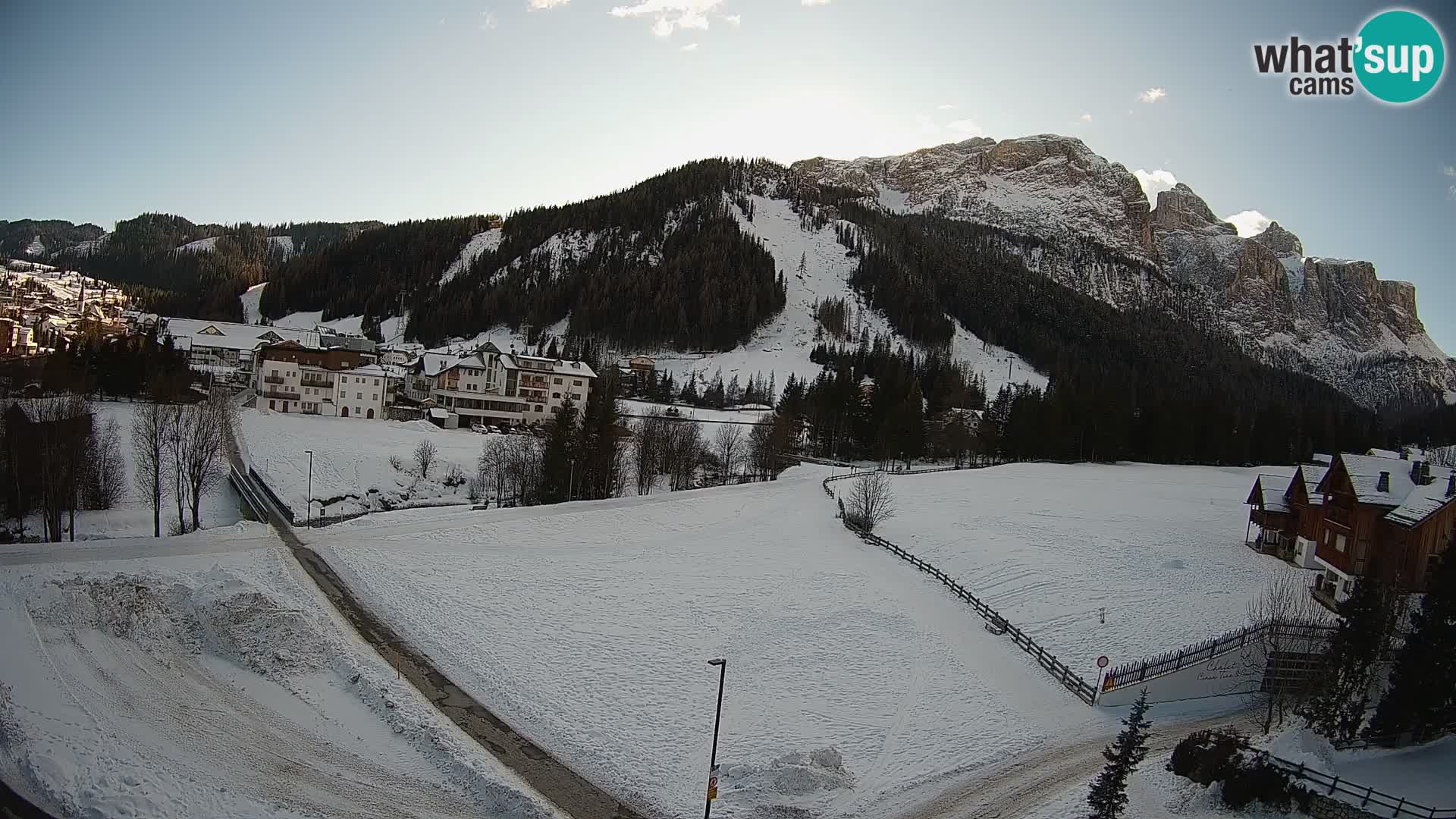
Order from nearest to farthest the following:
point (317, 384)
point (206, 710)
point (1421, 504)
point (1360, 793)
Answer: point (1360, 793)
point (206, 710)
point (1421, 504)
point (317, 384)

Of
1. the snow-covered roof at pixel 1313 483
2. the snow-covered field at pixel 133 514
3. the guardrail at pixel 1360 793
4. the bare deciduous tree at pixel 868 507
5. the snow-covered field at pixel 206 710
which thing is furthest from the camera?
the bare deciduous tree at pixel 868 507

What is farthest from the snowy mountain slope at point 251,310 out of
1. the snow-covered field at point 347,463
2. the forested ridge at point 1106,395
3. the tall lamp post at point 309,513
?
the tall lamp post at point 309,513

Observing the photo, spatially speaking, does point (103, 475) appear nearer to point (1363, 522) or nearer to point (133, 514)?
point (133, 514)

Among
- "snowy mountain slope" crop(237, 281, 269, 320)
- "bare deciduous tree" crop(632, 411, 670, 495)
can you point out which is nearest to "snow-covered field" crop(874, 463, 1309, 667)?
"bare deciduous tree" crop(632, 411, 670, 495)

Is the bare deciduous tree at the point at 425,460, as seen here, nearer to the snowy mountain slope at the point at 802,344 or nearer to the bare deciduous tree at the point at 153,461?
the bare deciduous tree at the point at 153,461

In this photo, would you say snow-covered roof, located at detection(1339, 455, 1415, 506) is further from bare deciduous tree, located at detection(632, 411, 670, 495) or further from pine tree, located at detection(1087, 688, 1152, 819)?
bare deciduous tree, located at detection(632, 411, 670, 495)

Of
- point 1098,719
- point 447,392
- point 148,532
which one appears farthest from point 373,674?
point 447,392

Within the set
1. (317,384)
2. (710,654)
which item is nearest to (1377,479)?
(710,654)
